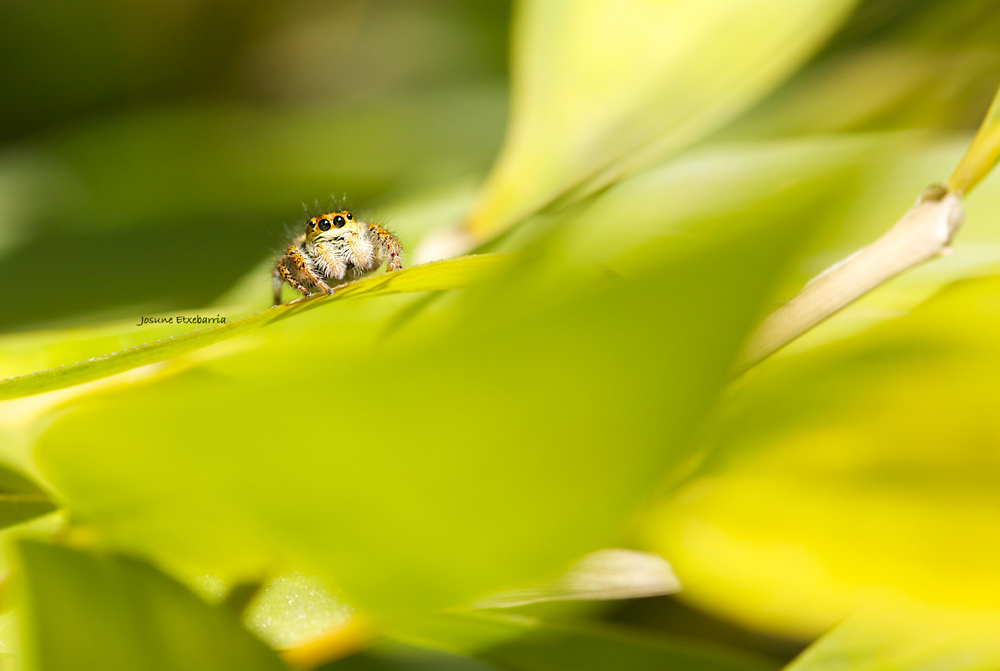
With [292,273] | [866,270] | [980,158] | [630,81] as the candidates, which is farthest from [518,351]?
[630,81]

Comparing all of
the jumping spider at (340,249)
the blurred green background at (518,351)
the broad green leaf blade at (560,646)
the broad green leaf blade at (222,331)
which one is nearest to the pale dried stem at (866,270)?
the blurred green background at (518,351)

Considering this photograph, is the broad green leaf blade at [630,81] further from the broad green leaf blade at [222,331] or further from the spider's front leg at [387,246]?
the broad green leaf blade at [222,331]

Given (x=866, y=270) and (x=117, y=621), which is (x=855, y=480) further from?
(x=117, y=621)

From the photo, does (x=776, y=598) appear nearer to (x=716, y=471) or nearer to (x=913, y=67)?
(x=716, y=471)

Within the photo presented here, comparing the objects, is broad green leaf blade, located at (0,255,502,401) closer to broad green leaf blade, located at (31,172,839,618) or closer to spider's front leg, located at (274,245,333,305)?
broad green leaf blade, located at (31,172,839,618)

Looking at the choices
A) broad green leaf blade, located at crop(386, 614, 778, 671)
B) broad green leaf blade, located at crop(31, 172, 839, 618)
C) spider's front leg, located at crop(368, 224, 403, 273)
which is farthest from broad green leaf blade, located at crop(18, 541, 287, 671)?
spider's front leg, located at crop(368, 224, 403, 273)

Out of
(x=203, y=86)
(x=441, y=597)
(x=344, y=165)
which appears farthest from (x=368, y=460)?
(x=203, y=86)
